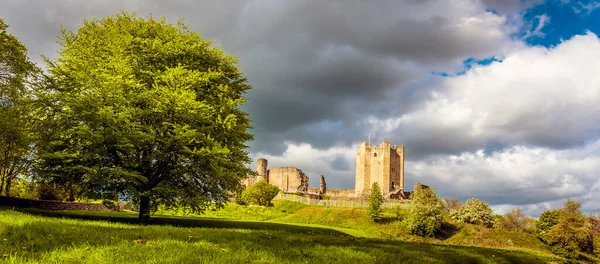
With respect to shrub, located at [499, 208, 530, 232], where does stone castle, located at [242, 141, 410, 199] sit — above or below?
above

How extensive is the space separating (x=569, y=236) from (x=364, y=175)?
7098 cm

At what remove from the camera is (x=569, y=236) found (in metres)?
43.2

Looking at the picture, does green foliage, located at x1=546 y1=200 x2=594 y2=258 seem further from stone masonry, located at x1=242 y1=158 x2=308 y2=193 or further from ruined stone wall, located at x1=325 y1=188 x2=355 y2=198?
stone masonry, located at x1=242 y1=158 x2=308 y2=193

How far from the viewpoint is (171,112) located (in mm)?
22219

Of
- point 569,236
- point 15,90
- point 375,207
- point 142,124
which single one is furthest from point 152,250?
point 569,236

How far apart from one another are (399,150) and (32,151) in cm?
10303

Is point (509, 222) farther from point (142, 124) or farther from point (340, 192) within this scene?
point (340, 192)

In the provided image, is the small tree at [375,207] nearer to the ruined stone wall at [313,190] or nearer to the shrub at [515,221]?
the shrub at [515,221]

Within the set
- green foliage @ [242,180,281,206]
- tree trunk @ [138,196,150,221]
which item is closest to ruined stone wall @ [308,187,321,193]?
green foliage @ [242,180,281,206]

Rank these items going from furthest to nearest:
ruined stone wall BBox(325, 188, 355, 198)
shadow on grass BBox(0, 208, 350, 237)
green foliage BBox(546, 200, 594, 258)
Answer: ruined stone wall BBox(325, 188, 355, 198), green foliage BBox(546, 200, 594, 258), shadow on grass BBox(0, 208, 350, 237)

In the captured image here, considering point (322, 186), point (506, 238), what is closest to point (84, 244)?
point (506, 238)

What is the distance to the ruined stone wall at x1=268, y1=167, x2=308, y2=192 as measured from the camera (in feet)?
351

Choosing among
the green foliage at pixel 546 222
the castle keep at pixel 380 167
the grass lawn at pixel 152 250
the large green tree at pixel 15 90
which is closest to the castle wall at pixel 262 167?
the castle keep at pixel 380 167

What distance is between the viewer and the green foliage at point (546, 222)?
4786 cm
